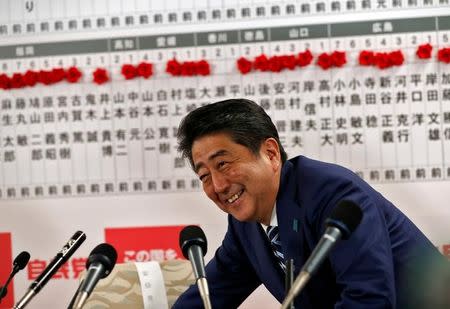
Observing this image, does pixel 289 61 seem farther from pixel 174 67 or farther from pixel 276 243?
pixel 276 243

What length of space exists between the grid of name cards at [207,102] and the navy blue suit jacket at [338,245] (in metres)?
0.98

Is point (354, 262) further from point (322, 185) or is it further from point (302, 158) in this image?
point (302, 158)

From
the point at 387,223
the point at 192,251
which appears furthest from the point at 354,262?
the point at 192,251

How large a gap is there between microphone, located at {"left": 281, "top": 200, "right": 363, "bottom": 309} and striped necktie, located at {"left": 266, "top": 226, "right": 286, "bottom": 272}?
2.20ft

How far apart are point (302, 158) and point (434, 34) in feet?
4.26

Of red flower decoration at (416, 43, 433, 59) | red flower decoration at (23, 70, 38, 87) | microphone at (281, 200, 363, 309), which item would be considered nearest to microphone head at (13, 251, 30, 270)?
microphone at (281, 200, 363, 309)

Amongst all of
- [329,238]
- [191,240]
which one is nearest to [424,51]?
[191,240]

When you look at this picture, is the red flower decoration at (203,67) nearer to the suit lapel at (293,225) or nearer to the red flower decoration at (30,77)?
the red flower decoration at (30,77)

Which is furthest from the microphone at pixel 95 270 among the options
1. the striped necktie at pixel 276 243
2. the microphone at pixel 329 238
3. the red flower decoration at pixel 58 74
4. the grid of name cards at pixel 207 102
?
the red flower decoration at pixel 58 74

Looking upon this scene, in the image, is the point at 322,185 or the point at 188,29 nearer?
the point at 322,185

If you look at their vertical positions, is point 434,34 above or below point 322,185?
above

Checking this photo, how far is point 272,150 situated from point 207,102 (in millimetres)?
1204

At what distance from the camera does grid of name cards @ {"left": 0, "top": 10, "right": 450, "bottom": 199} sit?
9.21 ft

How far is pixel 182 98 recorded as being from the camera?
2947mm
